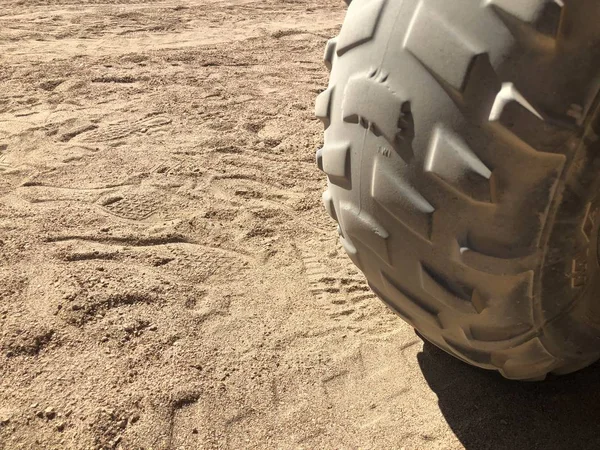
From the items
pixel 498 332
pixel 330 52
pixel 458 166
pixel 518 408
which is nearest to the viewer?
pixel 458 166

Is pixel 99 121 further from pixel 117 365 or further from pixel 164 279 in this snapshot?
pixel 117 365

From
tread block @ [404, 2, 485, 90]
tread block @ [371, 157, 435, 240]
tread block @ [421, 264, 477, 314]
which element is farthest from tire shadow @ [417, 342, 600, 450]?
tread block @ [404, 2, 485, 90]

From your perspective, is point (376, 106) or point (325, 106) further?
point (325, 106)

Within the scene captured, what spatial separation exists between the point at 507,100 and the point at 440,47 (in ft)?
0.52

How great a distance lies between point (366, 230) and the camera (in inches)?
53.9

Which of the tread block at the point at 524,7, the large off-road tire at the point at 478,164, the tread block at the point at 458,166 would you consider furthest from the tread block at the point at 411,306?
the tread block at the point at 524,7

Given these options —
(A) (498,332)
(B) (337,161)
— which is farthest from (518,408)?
(B) (337,161)

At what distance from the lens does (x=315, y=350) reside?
203cm

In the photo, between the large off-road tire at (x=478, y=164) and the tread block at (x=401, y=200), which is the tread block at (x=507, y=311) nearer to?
the large off-road tire at (x=478, y=164)

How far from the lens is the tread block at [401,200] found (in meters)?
1.22

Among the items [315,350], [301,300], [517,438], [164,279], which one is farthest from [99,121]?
[517,438]

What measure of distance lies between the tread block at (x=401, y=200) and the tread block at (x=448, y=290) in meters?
0.09

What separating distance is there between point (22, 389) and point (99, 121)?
2236mm

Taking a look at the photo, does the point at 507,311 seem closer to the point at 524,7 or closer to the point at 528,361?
the point at 528,361
